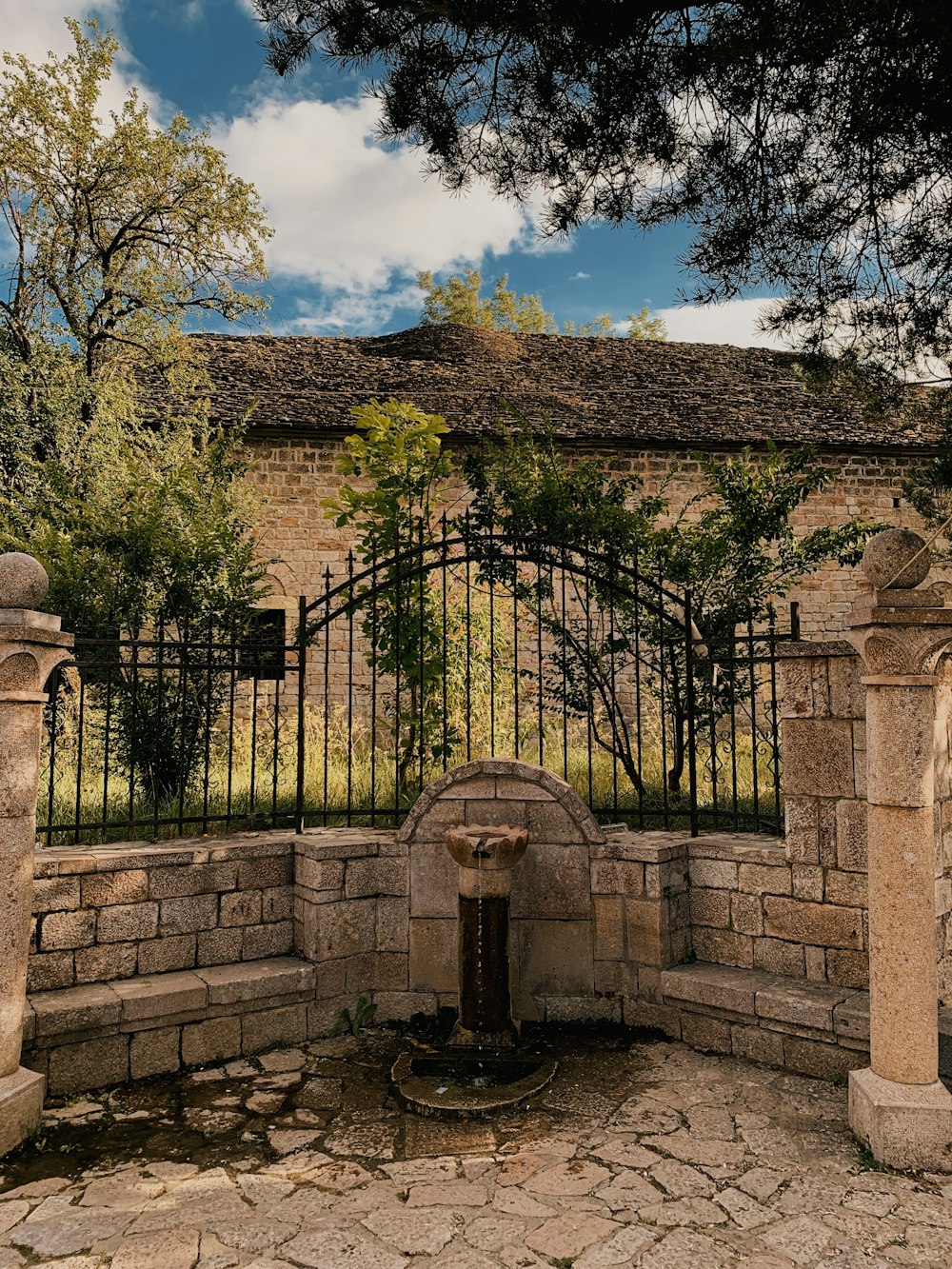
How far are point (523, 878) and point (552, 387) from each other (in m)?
10.0

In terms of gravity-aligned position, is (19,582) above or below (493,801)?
above

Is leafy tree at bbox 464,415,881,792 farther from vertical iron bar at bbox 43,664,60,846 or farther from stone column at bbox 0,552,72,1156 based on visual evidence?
stone column at bbox 0,552,72,1156

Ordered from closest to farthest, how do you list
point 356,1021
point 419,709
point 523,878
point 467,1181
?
point 467,1181, point 356,1021, point 523,878, point 419,709

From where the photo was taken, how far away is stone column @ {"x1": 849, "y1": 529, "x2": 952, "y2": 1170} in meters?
3.32

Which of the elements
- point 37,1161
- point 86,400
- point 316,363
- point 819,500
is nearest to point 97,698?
point 37,1161

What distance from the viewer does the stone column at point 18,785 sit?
137 inches

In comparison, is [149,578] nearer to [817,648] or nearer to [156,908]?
[156,908]

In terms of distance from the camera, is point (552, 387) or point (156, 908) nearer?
point (156, 908)

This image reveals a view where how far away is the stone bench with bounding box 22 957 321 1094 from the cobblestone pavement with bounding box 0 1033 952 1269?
0.48 feet

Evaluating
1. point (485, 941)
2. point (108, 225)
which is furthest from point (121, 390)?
point (485, 941)

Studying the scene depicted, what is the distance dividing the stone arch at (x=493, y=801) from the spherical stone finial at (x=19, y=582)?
2.26 metres

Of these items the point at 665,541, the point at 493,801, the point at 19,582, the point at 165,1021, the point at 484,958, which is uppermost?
the point at 665,541

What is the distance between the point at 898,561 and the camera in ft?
11.2

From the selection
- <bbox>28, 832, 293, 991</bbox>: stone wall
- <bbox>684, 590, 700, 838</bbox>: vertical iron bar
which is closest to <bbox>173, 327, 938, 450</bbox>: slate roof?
<bbox>684, 590, 700, 838</bbox>: vertical iron bar
